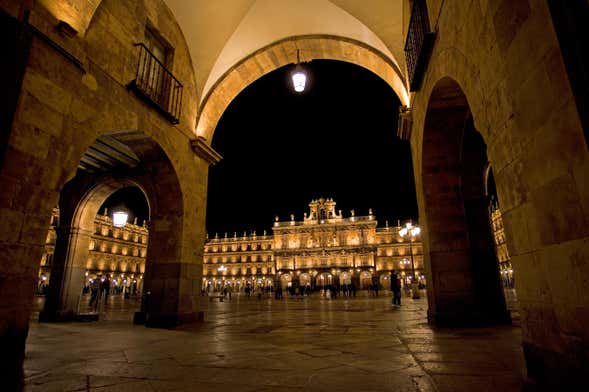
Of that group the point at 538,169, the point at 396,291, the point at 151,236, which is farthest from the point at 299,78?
the point at 396,291

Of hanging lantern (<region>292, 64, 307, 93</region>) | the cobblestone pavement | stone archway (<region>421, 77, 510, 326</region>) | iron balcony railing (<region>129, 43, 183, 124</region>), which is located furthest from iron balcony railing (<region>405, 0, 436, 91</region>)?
iron balcony railing (<region>129, 43, 183, 124</region>)

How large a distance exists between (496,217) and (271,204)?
119ft

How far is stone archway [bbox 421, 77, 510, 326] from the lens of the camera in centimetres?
562

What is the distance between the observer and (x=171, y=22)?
7.62 m

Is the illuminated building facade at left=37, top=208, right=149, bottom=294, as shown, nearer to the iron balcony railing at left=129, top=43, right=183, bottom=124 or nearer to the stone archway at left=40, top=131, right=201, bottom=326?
the stone archway at left=40, top=131, right=201, bottom=326

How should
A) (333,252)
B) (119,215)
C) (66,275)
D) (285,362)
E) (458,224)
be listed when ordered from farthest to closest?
(333,252)
(119,215)
(66,275)
(458,224)
(285,362)

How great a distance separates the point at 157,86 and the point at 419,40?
18.3 feet

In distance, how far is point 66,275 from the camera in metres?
8.71

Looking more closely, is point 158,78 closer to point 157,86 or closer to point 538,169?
point 157,86

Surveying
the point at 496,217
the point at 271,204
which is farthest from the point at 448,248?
the point at 271,204

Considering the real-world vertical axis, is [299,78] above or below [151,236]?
above

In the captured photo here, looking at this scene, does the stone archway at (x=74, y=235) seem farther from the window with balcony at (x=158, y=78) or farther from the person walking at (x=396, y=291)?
the person walking at (x=396, y=291)

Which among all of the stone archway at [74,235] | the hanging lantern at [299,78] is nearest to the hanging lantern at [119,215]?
the stone archway at [74,235]

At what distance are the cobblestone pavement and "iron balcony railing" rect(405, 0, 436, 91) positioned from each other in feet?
13.4
